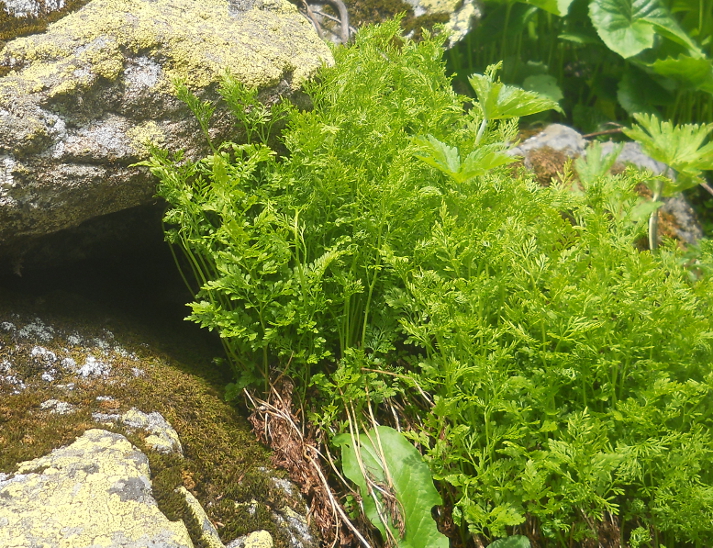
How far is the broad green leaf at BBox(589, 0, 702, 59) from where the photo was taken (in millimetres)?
3889

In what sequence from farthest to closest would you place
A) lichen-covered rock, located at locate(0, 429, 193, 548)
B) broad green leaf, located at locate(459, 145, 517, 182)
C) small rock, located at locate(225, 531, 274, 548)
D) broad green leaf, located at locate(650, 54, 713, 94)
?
broad green leaf, located at locate(650, 54, 713, 94), broad green leaf, located at locate(459, 145, 517, 182), small rock, located at locate(225, 531, 274, 548), lichen-covered rock, located at locate(0, 429, 193, 548)

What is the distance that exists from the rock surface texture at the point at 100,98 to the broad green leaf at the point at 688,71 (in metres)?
3.12

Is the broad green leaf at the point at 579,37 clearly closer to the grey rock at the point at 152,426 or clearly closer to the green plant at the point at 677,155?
the green plant at the point at 677,155

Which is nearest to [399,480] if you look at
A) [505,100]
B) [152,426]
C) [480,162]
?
[152,426]

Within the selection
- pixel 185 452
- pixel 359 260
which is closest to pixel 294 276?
pixel 359 260

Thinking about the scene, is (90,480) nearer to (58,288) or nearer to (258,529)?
(258,529)

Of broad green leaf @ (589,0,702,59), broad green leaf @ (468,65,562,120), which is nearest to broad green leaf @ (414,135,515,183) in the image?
broad green leaf @ (468,65,562,120)

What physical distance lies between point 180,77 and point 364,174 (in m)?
0.80

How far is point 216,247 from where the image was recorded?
1956mm

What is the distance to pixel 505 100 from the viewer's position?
2.04m

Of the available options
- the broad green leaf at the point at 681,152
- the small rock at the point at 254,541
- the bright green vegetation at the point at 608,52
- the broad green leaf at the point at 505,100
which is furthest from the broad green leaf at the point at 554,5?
the small rock at the point at 254,541

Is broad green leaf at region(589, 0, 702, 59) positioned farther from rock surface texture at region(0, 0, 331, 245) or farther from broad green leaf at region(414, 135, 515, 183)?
rock surface texture at region(0, 0, 331, 245)

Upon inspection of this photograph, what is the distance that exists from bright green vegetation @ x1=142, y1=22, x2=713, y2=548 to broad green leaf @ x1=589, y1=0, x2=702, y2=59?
2.38 metres

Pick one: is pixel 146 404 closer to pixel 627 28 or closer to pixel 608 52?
pixel 627 28
